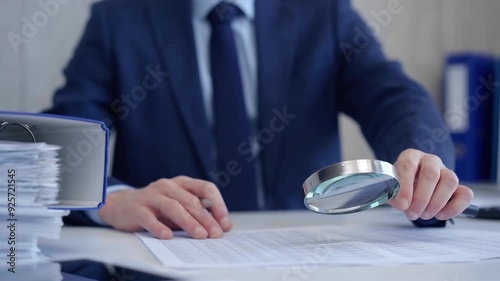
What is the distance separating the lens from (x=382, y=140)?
41.0 inches

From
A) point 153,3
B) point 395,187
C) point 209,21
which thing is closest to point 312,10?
point 209,21

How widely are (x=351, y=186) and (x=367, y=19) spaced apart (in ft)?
3.83

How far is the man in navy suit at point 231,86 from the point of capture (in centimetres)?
125

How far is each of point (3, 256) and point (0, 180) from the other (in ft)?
0.28

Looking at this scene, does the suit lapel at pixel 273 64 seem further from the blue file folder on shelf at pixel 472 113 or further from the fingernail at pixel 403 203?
the blue file folder on shelf at pixel 472 113

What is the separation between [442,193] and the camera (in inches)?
27.3

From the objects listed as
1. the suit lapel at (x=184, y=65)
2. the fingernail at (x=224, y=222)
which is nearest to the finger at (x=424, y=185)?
the fingernail at (x=224, y=222)

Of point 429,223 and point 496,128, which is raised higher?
point 496,128

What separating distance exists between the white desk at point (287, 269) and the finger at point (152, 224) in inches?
1.0
